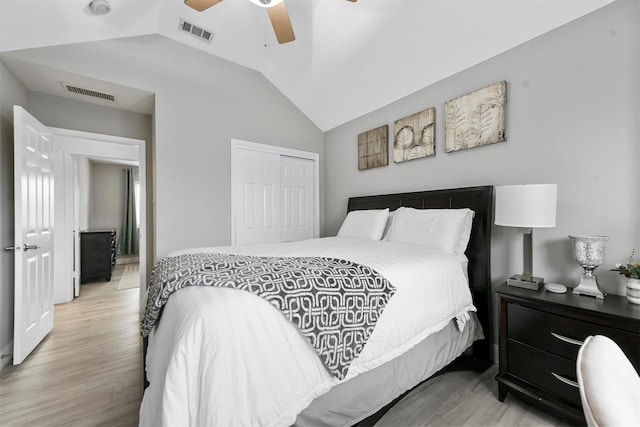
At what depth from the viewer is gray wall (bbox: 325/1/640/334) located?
1.72 m

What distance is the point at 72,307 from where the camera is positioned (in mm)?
3539

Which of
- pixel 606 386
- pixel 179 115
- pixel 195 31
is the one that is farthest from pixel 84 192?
pixel 606 386

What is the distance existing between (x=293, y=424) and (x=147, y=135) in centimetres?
384

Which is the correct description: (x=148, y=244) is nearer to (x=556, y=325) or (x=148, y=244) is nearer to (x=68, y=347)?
(x=68, y=347)

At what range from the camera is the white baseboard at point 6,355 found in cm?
220

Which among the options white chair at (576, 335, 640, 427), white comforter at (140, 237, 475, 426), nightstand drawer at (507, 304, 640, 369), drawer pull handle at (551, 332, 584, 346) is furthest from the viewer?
drawer pull handle at (551, 332, 584, 346)

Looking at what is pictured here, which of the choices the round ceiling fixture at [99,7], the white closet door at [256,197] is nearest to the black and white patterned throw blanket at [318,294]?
the white closet door at [256,197]

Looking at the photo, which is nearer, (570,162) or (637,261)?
(637,261)

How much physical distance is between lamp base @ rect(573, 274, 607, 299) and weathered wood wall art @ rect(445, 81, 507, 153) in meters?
1.18

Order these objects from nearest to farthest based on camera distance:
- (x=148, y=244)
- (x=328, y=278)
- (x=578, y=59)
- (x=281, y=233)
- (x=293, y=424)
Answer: (x=293, y=424) → (x=328, y=278) → (x=578, y=59) → (x=148, y=244) → (x=281, y=233)

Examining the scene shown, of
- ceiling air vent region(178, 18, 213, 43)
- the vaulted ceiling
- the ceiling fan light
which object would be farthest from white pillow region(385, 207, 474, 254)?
ceiling air vent region(178, 18, 213, 43)

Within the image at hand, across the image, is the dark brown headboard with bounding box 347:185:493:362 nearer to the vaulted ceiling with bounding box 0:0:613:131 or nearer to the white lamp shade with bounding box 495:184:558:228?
the white lamp shade with bounding box 495:184:558:228

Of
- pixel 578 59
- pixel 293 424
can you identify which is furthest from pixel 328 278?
pixel 578 59

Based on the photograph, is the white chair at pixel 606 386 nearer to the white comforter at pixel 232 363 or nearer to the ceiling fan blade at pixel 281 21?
the white comforter at pixel 232 363
